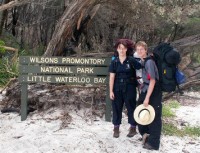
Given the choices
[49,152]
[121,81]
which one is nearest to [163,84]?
[121,81]

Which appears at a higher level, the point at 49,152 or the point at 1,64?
the point at 1,64

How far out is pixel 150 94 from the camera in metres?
5.18

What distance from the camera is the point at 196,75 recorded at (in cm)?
859

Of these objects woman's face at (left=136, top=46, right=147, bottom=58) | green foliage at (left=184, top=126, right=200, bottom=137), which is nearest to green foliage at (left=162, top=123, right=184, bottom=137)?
green foliage at (left=184, top=126, right=200, bottom=137)

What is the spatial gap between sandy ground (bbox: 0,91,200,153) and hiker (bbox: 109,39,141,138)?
44 centimetres

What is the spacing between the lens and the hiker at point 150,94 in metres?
5.12

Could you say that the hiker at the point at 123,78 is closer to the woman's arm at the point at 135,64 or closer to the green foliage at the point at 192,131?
the woman's arm at the point at 135,64

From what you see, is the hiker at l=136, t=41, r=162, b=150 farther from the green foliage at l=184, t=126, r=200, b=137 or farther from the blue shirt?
the green foliage at l=184, t=126, r=200, b=137

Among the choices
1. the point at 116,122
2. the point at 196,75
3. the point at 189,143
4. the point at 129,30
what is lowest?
the point at 189,143

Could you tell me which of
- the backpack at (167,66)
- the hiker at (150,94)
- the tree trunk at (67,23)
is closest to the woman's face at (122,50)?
the hiker at (150,94)

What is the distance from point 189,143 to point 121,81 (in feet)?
5.73

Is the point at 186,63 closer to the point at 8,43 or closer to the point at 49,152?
the point at 49,152

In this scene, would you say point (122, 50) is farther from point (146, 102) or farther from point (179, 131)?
point (179, 131)

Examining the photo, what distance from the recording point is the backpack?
16.5 ft
